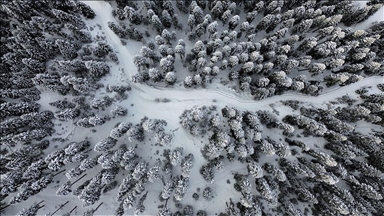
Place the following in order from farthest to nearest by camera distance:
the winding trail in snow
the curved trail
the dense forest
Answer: the winding trail in snow < the curved trail < the dense forest

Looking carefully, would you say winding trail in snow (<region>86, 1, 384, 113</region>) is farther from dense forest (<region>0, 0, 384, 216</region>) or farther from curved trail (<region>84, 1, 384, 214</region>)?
dense forest (<region>0, 0, 384, 216</region>)

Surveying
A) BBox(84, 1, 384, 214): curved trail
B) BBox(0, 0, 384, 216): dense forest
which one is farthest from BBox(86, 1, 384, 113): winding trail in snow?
BBox(0, 0, 384, 216): dense forest

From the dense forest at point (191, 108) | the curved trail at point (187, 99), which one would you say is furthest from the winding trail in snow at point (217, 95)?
the dense forest at point (191, 108)

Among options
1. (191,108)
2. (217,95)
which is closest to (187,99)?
(191,108)

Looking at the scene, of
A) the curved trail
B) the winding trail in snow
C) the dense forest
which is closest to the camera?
the dense forest

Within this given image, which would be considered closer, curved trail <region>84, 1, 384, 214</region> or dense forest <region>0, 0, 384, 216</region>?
dense forest <region>0, 0, 384, 216</region>

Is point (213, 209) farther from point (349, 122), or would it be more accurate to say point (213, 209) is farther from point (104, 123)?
point (349, 122)

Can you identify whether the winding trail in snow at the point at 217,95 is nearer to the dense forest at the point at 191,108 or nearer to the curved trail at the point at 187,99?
the curved trail at the point at 187,99

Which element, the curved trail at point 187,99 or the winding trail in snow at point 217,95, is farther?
the winding trail in snow at point 217,95
